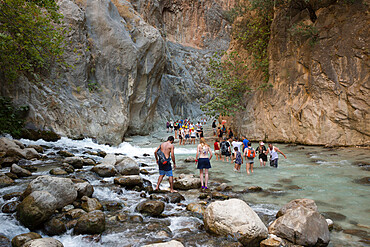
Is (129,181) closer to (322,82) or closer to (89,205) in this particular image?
(89,205)

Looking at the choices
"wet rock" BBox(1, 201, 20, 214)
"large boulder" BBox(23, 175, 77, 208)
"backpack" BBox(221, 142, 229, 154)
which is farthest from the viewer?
"backpack" BBox(221, 142, 229, 154)

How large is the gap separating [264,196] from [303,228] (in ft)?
9.71

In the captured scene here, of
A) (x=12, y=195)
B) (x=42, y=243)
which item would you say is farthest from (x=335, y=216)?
(x=12, y=195)

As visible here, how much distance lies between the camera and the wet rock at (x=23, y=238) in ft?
14.7

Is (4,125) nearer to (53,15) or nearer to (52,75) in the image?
(52,75)

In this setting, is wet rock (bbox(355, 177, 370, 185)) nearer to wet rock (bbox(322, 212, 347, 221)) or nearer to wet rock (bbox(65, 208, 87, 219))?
wet rock (bbox(322, 212, 347, 221))

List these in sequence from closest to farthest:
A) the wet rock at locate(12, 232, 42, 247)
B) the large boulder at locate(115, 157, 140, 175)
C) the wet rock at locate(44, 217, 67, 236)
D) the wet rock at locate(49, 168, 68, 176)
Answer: the wet rock at locate(12, 232, 42, 247) → the wet rock at locate(44, 217, 67, 236) → the wet rock at locate(49, 168, 68, 176) → the large boulder at locate(115, 157, 140, 175)

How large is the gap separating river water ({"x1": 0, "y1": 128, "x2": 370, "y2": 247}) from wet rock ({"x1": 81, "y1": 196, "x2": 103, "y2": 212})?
1.36ft

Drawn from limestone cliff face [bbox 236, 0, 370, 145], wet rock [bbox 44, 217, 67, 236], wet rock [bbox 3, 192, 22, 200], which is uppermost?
limestone cliff face [bbox 236, 0, 370, 145]

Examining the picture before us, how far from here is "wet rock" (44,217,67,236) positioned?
16.9 ft

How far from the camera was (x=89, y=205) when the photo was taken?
6.40 m

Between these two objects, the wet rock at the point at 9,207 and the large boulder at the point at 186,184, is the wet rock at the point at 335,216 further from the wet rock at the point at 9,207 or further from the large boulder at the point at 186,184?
the wet rock at the point at 9,207

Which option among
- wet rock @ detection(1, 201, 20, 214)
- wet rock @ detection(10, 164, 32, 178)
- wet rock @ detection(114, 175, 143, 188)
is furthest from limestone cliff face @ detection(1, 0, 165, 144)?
wet rock @ detection(1, 201, 20, 214)

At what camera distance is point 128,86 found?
2319 cm
